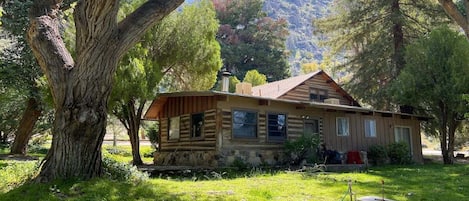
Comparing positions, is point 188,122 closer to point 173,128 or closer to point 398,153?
point 173,128

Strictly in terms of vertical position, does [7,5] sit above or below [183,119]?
above

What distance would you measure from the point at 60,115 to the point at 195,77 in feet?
41.8

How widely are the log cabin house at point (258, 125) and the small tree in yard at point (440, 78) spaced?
145cm

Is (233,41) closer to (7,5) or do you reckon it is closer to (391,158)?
(391,158)

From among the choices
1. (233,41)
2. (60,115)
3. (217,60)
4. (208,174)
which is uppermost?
(233,41)

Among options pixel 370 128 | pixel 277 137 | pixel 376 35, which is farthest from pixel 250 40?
pixel 277 137

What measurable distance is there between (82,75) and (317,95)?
16.8 m

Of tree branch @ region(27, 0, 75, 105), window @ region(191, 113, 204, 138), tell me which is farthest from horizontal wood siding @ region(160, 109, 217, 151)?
tree branch @ region(27, 0, 75, 105)

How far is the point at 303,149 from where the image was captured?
15.2 m

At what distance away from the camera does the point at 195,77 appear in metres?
19.5

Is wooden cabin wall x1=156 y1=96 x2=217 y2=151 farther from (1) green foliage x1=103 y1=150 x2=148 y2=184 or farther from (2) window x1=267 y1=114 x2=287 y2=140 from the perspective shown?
(1) green foliage x1=103 y1=150 x2=148 y2=184

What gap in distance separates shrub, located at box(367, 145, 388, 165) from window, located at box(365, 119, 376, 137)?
93 cm

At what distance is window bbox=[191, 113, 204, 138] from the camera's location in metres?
15.4

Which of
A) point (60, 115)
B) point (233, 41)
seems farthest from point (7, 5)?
point (233, 41)
